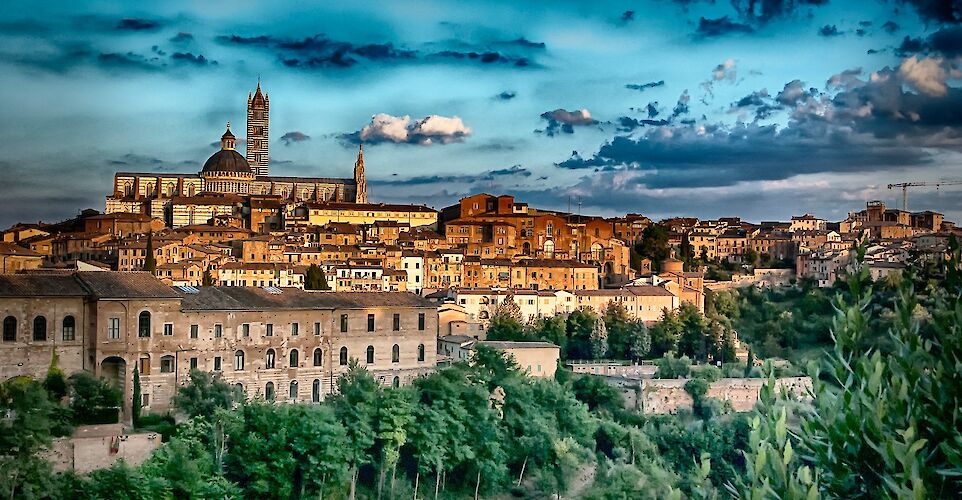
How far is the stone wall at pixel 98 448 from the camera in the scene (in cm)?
996

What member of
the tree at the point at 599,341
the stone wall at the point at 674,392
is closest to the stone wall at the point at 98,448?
the stone wall at the point at 674,392

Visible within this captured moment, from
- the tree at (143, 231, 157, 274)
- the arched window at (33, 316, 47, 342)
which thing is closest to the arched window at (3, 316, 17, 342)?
the arched window at (33, 316, 47, 342)

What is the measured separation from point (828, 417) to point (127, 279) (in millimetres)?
10731

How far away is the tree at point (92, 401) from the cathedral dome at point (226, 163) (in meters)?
30.4

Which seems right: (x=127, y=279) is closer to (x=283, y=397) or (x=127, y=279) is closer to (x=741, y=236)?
(x=283, y=397)

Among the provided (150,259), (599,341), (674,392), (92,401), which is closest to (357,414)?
(92,401)

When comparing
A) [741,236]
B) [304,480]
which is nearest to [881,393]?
[304,480]

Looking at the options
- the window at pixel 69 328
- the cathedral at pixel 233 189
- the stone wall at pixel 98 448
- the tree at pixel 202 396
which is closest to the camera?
the stone wall at pixel 98 448

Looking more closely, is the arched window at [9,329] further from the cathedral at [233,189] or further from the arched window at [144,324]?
the cathedral at [233,189]

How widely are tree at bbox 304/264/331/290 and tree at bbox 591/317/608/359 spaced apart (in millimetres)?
6110

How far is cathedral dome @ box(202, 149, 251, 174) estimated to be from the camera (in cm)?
4128

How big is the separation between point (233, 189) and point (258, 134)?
18.2 ft

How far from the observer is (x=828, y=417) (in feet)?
13.5

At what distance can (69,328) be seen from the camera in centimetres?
1237
